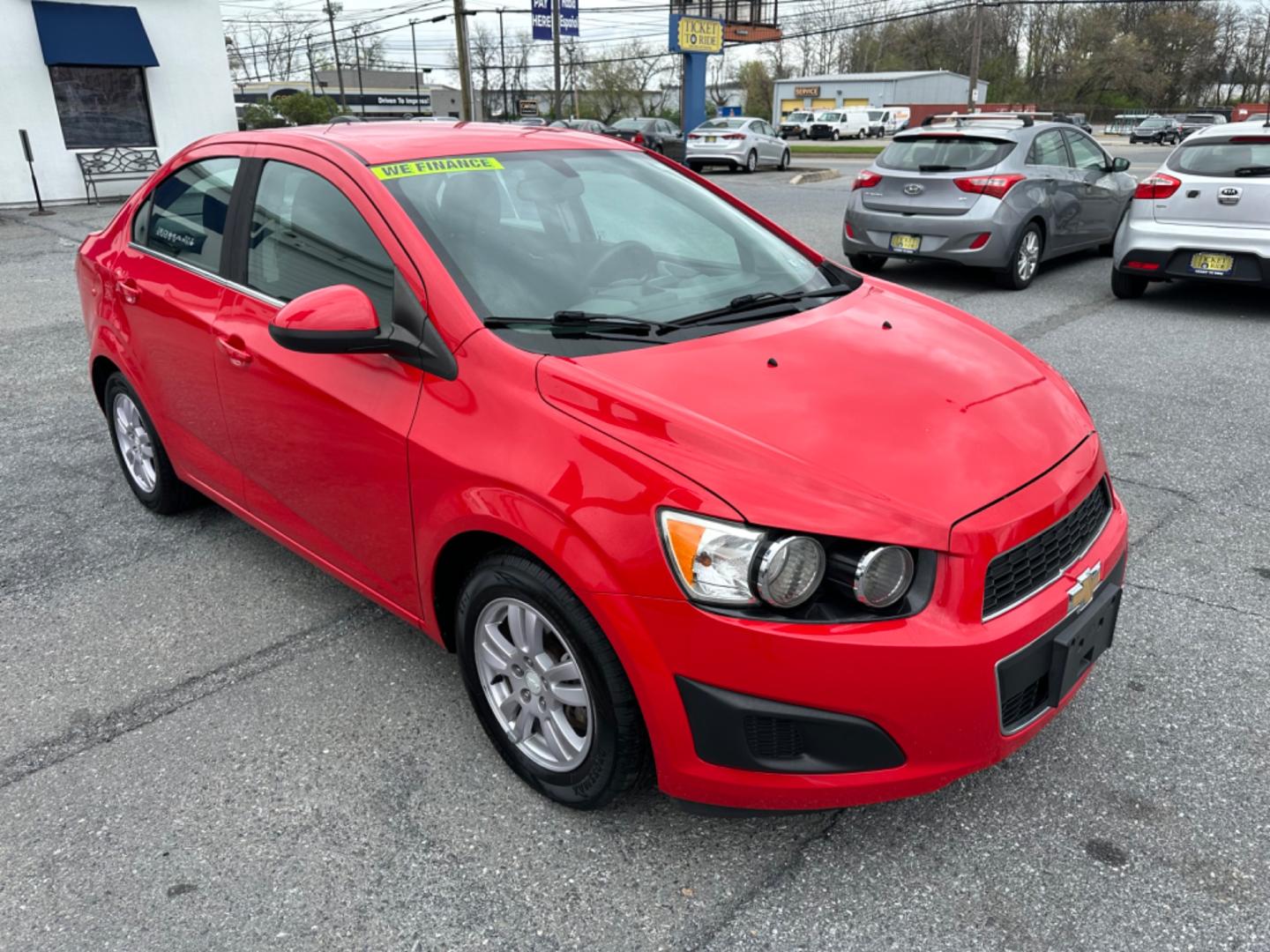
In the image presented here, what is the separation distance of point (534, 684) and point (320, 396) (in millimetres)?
1059

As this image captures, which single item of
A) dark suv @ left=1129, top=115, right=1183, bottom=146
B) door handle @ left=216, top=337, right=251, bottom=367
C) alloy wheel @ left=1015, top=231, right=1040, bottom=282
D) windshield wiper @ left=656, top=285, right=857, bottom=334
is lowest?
dark suv @ left=1129, top=115, right=1183, bottom=146

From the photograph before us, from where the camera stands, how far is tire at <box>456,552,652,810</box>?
85.3 inches

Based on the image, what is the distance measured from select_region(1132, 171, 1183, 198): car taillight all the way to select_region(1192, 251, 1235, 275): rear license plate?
567 millimetres

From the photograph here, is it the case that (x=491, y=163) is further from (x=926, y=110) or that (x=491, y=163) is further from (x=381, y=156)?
(x=926, y=110)

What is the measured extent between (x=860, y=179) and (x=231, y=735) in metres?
8.28

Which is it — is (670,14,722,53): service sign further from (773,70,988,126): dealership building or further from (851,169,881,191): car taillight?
(773,70,988,126): dealership building

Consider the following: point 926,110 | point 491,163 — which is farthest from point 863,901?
point 926,110

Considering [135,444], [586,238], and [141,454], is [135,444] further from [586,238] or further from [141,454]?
[586,238]

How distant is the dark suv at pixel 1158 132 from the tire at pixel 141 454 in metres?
54.3

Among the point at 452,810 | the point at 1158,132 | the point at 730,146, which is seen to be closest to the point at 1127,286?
the point at 452,810

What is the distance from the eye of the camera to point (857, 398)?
2.35m

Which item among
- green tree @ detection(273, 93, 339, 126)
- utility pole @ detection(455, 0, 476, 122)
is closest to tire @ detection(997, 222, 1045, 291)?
utility pole @ detection(455, 0, 476, 122)

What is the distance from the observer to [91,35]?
16.5 metres

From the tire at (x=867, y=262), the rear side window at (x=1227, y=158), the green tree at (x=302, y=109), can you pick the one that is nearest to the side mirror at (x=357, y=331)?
the rear side window at (x=1227, y=158)
